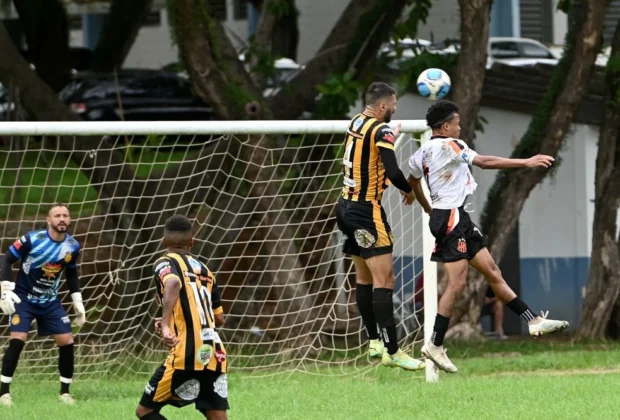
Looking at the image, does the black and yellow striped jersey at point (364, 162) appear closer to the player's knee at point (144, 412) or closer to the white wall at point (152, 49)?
the player's knee at point (144, 412)

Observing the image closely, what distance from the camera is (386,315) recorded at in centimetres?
951

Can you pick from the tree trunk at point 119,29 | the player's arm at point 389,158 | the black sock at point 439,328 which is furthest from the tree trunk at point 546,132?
the tree trunk at point 119,29

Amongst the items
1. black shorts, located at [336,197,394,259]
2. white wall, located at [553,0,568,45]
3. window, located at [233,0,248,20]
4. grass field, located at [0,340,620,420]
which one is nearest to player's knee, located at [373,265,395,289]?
black shorts, located at [336,197,394,259]

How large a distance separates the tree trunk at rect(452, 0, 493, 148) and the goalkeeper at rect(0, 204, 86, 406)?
6289 mm

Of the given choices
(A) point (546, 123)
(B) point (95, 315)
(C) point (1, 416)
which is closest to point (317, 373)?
(B) point (95, 315)

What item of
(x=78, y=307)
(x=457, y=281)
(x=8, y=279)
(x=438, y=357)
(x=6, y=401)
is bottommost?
(x=6, y=401)

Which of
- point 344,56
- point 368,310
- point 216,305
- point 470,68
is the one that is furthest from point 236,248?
point 216,305

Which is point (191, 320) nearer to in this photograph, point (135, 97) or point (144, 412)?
point (144, 412)

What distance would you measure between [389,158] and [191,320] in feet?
8.77

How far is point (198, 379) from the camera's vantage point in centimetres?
711

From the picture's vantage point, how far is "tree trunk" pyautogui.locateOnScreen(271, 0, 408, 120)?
1738cm

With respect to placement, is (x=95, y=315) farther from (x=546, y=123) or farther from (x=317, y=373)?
(x=546, y=123)

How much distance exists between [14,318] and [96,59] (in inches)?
Result: 508

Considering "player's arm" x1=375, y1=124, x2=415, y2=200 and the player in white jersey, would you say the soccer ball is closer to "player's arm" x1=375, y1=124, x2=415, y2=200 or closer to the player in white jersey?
the player in white jersey
